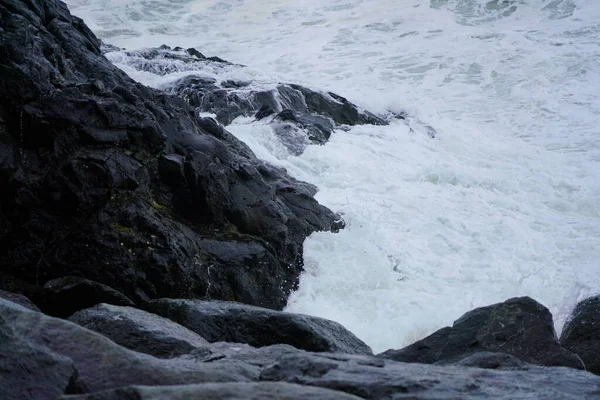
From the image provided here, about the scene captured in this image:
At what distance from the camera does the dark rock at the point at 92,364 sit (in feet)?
8.06

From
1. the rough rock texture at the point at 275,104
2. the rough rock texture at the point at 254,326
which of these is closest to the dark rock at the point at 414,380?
the rough rock texture at the point at 254,326

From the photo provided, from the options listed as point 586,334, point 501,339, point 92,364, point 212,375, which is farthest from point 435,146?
point 92,364

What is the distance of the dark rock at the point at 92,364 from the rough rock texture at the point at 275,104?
8842 millimetres

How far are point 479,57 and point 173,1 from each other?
1544 cm

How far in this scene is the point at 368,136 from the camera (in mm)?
13289

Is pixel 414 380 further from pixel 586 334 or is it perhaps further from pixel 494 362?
pixel 586 334

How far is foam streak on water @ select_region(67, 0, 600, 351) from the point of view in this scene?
793 centimetres

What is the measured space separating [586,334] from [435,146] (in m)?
8.61

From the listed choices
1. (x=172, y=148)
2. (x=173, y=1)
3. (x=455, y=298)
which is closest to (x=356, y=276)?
(x=455, y=298)

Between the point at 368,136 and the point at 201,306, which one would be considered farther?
the point at 368,136

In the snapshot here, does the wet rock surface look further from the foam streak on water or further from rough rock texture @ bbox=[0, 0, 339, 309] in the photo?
the foam streak on water

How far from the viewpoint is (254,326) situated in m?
4.78

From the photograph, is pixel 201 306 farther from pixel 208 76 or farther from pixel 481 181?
pixel 208 76

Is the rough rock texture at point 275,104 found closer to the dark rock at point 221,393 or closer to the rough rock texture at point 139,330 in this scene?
the rough rock texture at point 139,330
